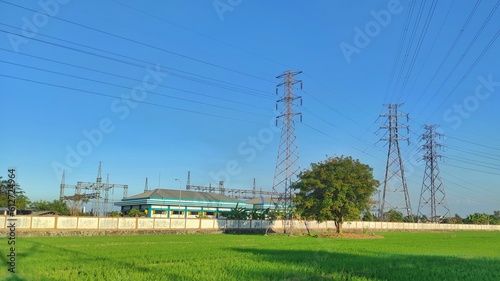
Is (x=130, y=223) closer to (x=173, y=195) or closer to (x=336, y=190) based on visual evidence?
(x=336, y=190)

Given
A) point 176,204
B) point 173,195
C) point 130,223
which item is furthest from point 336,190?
point 173,195

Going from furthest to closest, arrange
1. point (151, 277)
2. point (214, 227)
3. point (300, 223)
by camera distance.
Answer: point (300, 223) → point (214, 227) → point (151, 277)

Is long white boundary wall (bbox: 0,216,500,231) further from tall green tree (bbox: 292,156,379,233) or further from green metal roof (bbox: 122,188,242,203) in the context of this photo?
green metal roof (bbox: 122,188,242,203)

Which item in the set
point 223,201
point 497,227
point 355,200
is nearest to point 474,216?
point 497,227

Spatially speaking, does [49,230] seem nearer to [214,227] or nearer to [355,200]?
[214,227]

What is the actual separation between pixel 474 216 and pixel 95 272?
17384 cm

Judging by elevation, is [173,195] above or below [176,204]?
above

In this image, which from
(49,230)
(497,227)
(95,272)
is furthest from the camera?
(497,227)

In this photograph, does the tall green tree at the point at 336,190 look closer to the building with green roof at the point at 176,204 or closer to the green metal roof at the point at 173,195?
the building with green roof at the point at 176,204

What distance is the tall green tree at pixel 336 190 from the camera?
54750 millimetres

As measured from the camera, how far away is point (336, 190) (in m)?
55.0

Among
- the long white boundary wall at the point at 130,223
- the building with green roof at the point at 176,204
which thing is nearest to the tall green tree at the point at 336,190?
the long white boundary wall at the point at 130,223

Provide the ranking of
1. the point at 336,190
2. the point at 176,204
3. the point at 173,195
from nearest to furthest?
A: the point at 336,190, the point at 176,204, the point at 173,195

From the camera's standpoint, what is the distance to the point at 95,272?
56.2ft
